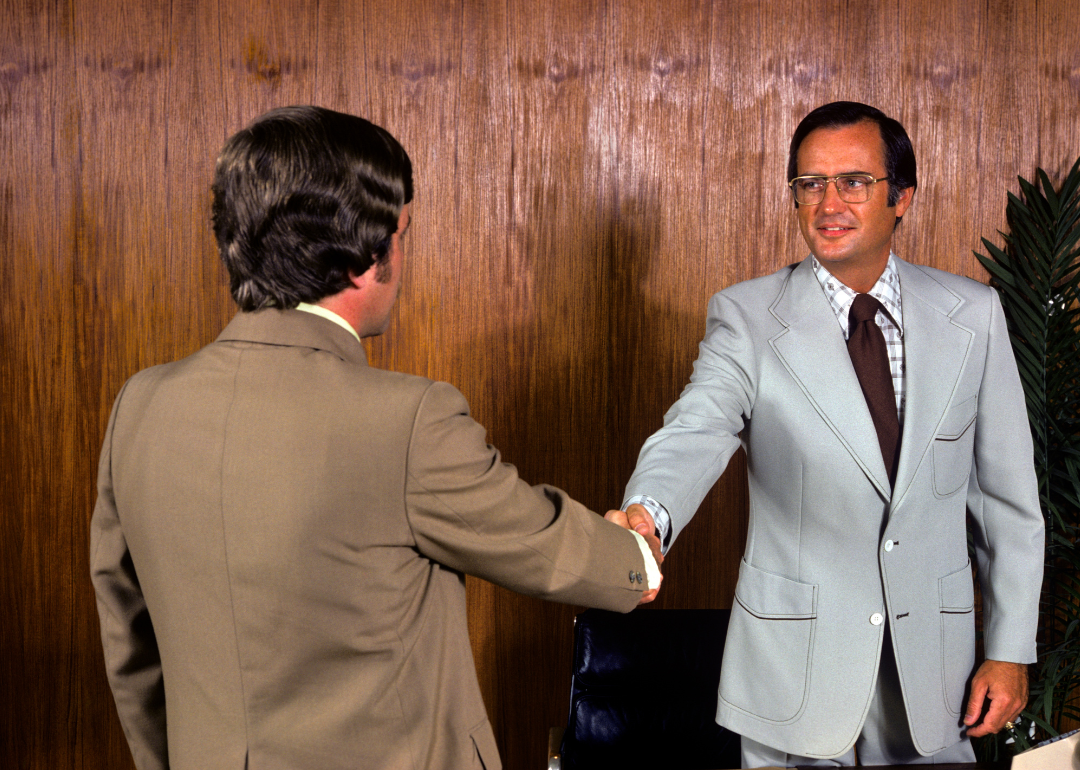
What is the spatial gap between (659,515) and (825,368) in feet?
1.49

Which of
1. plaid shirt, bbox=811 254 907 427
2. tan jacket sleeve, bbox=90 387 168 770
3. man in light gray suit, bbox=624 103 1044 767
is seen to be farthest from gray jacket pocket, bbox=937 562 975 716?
tan jacket sleeve, bbox=90 387 168 770

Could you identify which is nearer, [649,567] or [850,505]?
[649,567]

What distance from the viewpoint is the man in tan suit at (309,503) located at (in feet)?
3.71

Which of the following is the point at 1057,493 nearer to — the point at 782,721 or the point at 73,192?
the point at 782,721

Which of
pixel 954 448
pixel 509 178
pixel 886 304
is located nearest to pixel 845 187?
pixel 886 304

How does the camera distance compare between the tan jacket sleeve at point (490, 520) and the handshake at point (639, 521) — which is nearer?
the tan jacket sleeve at point (490, 520)

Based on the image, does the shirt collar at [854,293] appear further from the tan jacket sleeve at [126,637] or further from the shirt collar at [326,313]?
the tan jacket sleeve at [126,637]

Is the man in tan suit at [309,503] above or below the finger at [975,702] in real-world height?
above

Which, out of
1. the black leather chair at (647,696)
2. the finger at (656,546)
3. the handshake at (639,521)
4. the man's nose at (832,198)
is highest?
the man's nose at (832,198)

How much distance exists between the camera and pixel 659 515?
178 cm

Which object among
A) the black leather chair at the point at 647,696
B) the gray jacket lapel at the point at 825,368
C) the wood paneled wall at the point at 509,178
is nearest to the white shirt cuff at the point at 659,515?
the gray jacket lapel at the point at 825,368

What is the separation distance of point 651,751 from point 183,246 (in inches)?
89.2

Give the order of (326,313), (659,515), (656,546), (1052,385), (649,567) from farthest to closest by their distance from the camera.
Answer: (1052,385) → (659,515) → (656,546) → (649,567) → (326,313)

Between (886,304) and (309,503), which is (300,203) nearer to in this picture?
(309,503)
